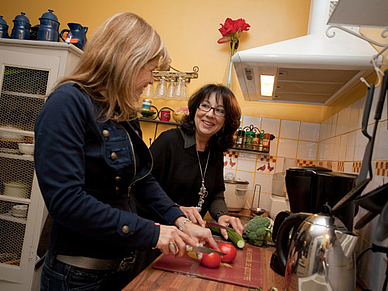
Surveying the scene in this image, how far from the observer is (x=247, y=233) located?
142 cm

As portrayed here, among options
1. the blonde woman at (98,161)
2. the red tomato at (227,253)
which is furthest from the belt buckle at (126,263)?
the red tomato at (227,253)

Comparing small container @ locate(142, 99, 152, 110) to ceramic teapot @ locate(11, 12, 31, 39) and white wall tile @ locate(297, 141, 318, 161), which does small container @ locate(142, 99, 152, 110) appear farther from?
white wall tile @ locate(297, 141, 318, 161)

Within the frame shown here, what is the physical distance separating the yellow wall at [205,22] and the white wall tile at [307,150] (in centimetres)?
18

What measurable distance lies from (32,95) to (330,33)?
1.88 m

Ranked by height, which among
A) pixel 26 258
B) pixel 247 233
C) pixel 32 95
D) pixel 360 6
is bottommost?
pixel 26 258

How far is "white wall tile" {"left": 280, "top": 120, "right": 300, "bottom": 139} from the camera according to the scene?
2529mm

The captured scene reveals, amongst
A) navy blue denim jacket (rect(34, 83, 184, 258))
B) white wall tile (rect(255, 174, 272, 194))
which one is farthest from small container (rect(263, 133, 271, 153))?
navy blue denim jacket (rect(34, 83, 184, 258))

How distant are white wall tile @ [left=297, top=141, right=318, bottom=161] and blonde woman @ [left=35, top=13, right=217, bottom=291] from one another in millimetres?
1706

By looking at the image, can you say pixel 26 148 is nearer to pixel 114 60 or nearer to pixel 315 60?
pixel 114 60

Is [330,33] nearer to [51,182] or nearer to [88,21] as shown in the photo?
[51,182]

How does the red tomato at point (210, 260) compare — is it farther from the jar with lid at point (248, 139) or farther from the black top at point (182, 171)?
the jar with lid at point (248, 139)

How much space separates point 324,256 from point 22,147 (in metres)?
2.12

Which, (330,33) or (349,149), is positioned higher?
(330,33)

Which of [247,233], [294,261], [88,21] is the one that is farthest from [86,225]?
[88,21]
